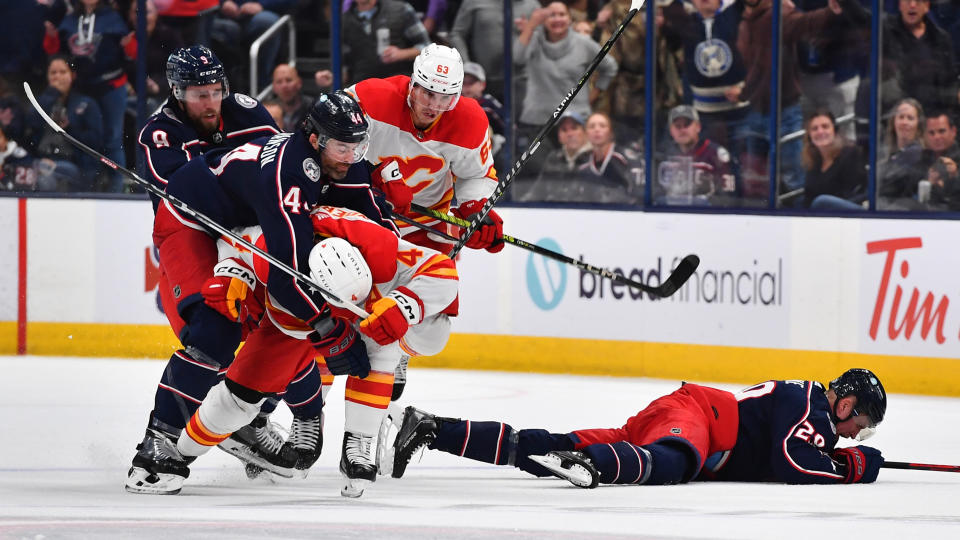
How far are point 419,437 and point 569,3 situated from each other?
3.99 meters

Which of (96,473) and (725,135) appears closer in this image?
(96,473)

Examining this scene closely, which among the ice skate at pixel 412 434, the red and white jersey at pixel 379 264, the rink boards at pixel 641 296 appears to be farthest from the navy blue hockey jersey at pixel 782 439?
the rink boards at pixel 641 296

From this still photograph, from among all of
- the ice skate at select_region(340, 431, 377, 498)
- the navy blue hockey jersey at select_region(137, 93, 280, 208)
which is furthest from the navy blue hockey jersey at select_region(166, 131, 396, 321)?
the ice skate at select_region(340, 431, 377, 498)

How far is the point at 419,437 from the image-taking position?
478cm

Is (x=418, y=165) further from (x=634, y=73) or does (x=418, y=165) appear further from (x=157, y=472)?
(x=634, y=73)

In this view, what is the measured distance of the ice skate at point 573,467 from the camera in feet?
15.1

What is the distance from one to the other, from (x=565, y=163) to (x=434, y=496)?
4148mm

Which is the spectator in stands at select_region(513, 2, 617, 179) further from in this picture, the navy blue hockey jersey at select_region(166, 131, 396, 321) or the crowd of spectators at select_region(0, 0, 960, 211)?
the navy blue hockey jersey at select_region(166, 131, 396, 321)

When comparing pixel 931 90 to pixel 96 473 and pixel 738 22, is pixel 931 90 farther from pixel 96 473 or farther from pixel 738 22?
pixel 96 473

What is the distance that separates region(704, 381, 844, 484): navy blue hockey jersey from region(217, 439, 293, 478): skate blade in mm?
1234

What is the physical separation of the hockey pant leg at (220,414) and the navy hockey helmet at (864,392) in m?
1.67

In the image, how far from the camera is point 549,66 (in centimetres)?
838

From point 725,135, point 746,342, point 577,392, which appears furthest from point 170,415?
point 725,135

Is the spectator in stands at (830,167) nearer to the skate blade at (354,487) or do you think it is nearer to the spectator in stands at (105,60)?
the spectator in stands at (105,60)
